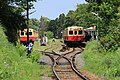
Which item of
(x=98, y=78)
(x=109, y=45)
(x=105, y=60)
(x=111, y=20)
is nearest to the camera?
(x=98, y=78)

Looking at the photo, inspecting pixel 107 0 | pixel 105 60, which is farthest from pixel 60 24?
pixel 105 60

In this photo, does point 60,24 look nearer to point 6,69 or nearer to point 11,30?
point 11,30

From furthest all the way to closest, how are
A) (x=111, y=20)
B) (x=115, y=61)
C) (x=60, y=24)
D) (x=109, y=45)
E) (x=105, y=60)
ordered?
(x=60, y=24), (x=111, y=20), (x=109, y=45), (x=105, y=60), (x=115, y=61)

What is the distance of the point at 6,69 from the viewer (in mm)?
15656

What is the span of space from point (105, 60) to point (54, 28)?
457 feet

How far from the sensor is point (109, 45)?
28.6 m

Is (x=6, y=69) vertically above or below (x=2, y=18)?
below

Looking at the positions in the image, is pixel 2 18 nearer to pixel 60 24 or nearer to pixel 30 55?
pixel 30 55

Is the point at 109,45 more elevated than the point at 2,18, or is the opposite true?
the point at 2,18

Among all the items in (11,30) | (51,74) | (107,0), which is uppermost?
(107,0)

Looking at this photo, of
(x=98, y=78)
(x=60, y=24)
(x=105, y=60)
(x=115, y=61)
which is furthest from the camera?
(x=60, y=24)

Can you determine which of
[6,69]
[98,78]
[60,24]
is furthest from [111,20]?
[60,24]

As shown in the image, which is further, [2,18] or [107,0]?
[107,0]

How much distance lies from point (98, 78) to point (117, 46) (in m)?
8.06
